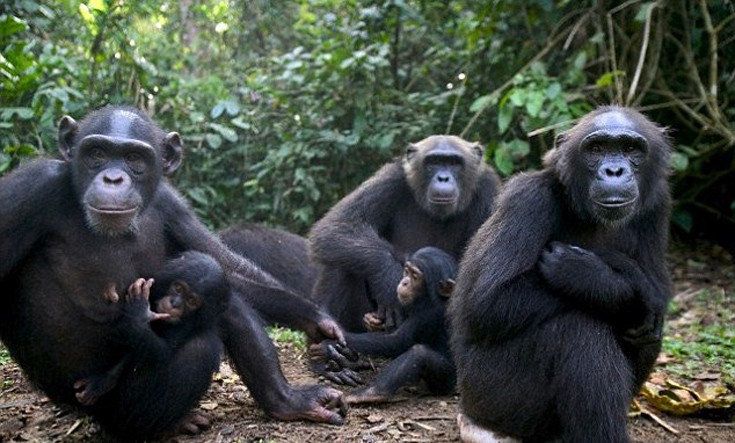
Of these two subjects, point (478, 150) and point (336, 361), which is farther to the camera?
point (478, 150)

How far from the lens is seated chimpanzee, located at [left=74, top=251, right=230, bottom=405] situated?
5.54 m

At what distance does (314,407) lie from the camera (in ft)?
20.6

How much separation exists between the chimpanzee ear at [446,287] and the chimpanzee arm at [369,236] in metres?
0.75

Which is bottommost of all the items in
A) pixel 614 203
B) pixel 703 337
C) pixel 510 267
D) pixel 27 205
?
pixel 703 337

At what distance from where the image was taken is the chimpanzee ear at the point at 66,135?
581 centimetres

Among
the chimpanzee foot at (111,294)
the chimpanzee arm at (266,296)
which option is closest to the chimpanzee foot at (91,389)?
the chimpanzee foot at (111,294)

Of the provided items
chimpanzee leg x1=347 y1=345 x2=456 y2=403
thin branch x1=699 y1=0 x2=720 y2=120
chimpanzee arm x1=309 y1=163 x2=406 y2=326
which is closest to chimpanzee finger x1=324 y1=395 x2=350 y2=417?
chimpanzee leg x1=347 y1=345 x2=456 y2=403

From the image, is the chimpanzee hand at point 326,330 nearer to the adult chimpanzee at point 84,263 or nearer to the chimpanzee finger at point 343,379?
the chimpanzee finger at point 343,379

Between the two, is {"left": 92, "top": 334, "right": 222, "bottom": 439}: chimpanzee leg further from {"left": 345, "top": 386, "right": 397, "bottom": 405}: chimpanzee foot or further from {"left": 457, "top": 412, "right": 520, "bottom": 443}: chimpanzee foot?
{"left": 457, "top": 412, "right": 520, "bottom": 443}: chimpanzee foot

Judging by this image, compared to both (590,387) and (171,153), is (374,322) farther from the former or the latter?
(590,387)

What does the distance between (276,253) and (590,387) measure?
220 inches

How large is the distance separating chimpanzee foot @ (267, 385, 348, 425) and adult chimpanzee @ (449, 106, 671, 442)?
3.02ft

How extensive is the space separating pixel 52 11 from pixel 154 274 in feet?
22.8

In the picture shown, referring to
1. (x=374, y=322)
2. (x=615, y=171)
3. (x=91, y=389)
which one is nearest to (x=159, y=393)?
(x=91, y=389)
